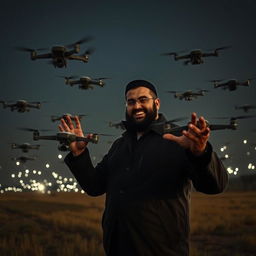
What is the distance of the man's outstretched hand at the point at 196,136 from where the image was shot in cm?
267

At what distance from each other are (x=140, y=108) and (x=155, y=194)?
1.25m

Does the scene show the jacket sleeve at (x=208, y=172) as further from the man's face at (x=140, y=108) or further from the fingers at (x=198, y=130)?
the man's face at (x=140, y=108)

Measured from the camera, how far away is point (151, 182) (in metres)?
3.57

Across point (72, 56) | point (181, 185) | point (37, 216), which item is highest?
point (72, 56)

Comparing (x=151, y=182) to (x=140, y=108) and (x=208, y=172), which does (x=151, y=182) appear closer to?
(x=208, y=172)

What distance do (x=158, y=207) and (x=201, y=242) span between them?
13.4m

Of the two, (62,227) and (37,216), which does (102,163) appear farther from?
(37,216)

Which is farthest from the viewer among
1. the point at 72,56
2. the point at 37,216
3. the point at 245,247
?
the point at 37,216

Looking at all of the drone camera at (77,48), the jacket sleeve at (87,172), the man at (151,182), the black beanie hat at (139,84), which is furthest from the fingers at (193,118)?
the drone camera at (77,48)

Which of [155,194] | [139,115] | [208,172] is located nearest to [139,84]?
[139,115]

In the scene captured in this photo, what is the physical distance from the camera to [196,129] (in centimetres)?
268

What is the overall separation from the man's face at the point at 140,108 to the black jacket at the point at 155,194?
0.61ft

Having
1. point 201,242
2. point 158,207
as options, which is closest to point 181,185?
point 158,207

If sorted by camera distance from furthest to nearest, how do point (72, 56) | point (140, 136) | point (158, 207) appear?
point (72, 56)
point (140, 136)
point (158, 207)
